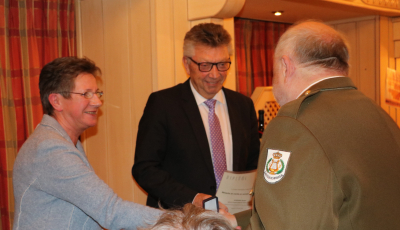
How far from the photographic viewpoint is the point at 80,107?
5.72ft

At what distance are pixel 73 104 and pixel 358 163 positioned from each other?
47.2 inches

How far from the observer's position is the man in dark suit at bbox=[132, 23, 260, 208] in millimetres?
1899

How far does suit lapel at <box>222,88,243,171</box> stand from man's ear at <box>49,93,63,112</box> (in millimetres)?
860

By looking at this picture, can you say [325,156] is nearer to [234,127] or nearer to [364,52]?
[234,127]

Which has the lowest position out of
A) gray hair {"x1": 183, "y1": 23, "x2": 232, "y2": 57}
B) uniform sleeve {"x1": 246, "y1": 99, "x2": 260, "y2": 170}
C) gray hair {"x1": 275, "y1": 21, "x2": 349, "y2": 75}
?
uniform sleeve {"x1": 246, "y1": 99, "x2": 260, "y2": 170}

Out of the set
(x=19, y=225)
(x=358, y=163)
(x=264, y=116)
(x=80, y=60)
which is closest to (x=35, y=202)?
(x=19, y=225)

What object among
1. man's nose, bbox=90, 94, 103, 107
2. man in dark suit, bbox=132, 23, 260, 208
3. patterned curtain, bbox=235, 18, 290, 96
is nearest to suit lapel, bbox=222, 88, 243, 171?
man in dark suit, bbox=132, 23, 260, 208

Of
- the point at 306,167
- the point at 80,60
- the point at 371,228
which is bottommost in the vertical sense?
the point at 371,228

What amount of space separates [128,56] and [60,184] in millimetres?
1243

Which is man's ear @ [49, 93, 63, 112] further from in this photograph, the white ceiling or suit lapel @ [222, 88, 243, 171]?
the white ceiling

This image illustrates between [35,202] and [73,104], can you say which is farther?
[73,104]

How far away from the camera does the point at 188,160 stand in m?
1.94

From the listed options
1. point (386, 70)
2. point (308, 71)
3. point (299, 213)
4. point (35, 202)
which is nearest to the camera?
point (299, 213)

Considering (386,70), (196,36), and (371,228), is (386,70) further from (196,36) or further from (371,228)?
(371,228)
